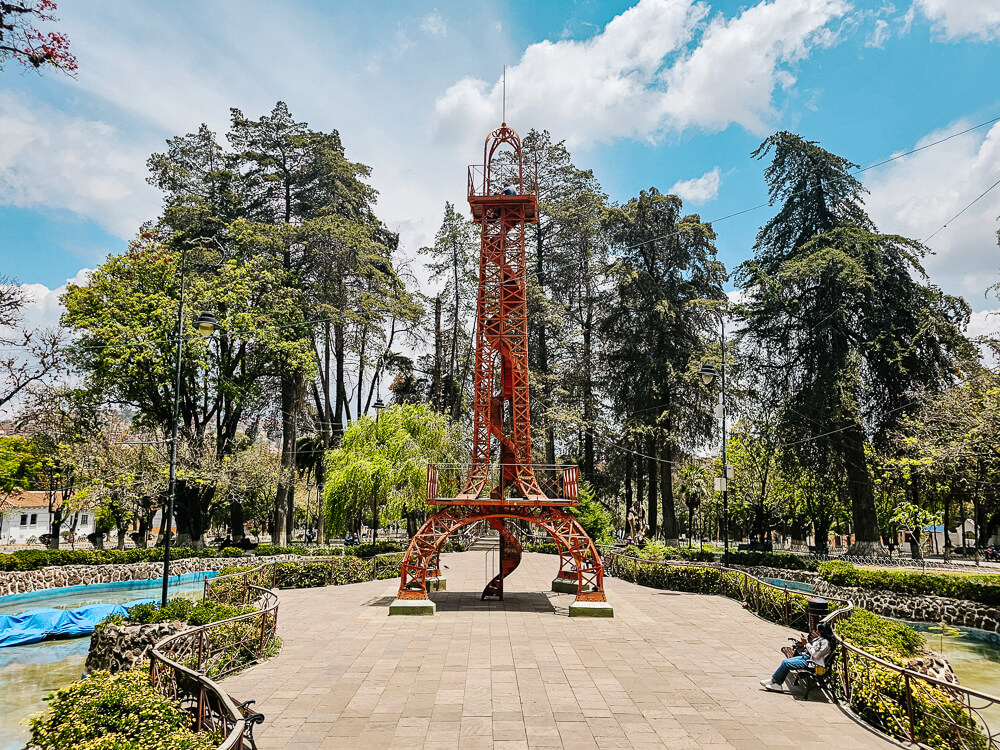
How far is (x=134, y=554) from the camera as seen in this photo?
27.3 metres

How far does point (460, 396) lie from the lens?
4444 centimetres

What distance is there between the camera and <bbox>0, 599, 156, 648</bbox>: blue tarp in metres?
16.9

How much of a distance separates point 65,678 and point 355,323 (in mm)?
26612

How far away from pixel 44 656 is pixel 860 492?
106 feet

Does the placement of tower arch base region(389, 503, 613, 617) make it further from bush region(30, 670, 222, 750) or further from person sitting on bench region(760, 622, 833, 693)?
bush region(30, 670, 222, 750)

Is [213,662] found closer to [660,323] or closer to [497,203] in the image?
[497,203]

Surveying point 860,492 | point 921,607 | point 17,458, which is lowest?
point 921,607

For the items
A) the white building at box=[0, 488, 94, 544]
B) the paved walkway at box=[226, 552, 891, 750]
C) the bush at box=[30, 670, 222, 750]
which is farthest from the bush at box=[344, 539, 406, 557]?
the white building at box=[0, 488, 94, 544]

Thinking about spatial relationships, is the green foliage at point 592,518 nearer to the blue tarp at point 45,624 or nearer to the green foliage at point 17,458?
the blue tarp at point 45,624

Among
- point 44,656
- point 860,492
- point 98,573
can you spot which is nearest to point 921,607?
point 860,492

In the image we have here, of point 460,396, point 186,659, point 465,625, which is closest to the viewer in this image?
point 186,659

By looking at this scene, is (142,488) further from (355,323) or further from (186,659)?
(186,659)

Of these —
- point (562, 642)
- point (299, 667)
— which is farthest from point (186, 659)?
point (562, 642)

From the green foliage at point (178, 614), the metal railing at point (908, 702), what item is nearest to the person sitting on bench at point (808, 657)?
the metal railing at point (908, 702)
